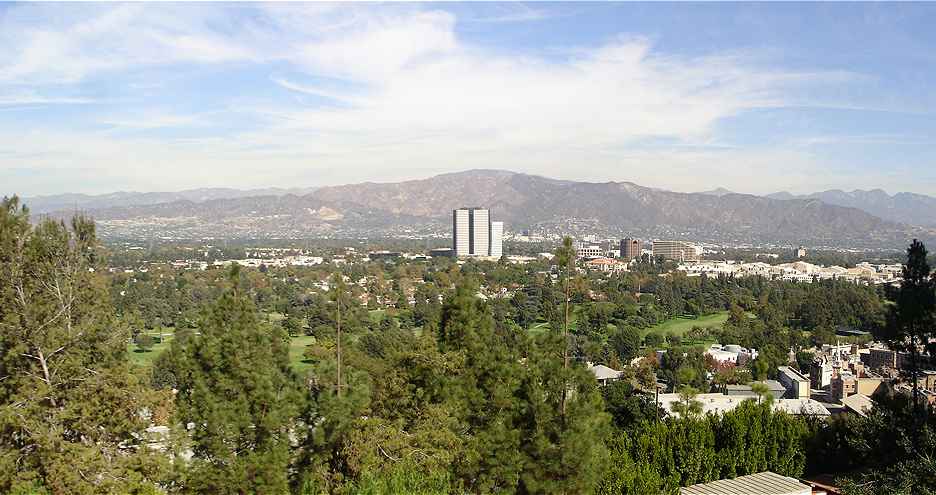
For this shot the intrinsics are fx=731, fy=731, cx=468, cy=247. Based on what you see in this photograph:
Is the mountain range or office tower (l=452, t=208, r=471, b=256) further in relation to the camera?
the mountain range

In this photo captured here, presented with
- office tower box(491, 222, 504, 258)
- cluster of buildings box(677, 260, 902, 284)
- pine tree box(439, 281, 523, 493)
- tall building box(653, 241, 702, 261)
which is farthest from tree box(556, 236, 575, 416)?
tall building box(653, 241, 702, 261)

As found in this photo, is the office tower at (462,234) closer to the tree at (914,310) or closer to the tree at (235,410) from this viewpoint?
the tree at (914,310)

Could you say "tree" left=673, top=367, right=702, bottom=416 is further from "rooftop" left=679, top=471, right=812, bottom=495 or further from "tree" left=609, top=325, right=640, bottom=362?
"rooftop" left=679, top=471, right=812, bottom=495

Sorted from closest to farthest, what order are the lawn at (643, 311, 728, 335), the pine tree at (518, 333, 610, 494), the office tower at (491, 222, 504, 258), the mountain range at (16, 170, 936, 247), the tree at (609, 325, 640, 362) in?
the pine tree at (518, 333, 610, 494), the tree at (609, 325, 640, 362), the lawn at (643, 311, 728, 335), the office tower at (491, 222, 504, 258), the mountain range at (16, 170, 936, 247)

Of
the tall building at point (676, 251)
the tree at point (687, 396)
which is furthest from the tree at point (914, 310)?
the tall building at point (676, 251)

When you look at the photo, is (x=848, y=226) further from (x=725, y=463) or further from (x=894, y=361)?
(x=725, y=463)

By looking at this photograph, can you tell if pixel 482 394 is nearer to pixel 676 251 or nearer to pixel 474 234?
pixel 474 234

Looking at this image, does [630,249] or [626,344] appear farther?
[630,249]

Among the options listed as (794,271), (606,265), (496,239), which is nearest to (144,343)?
(606,265)
